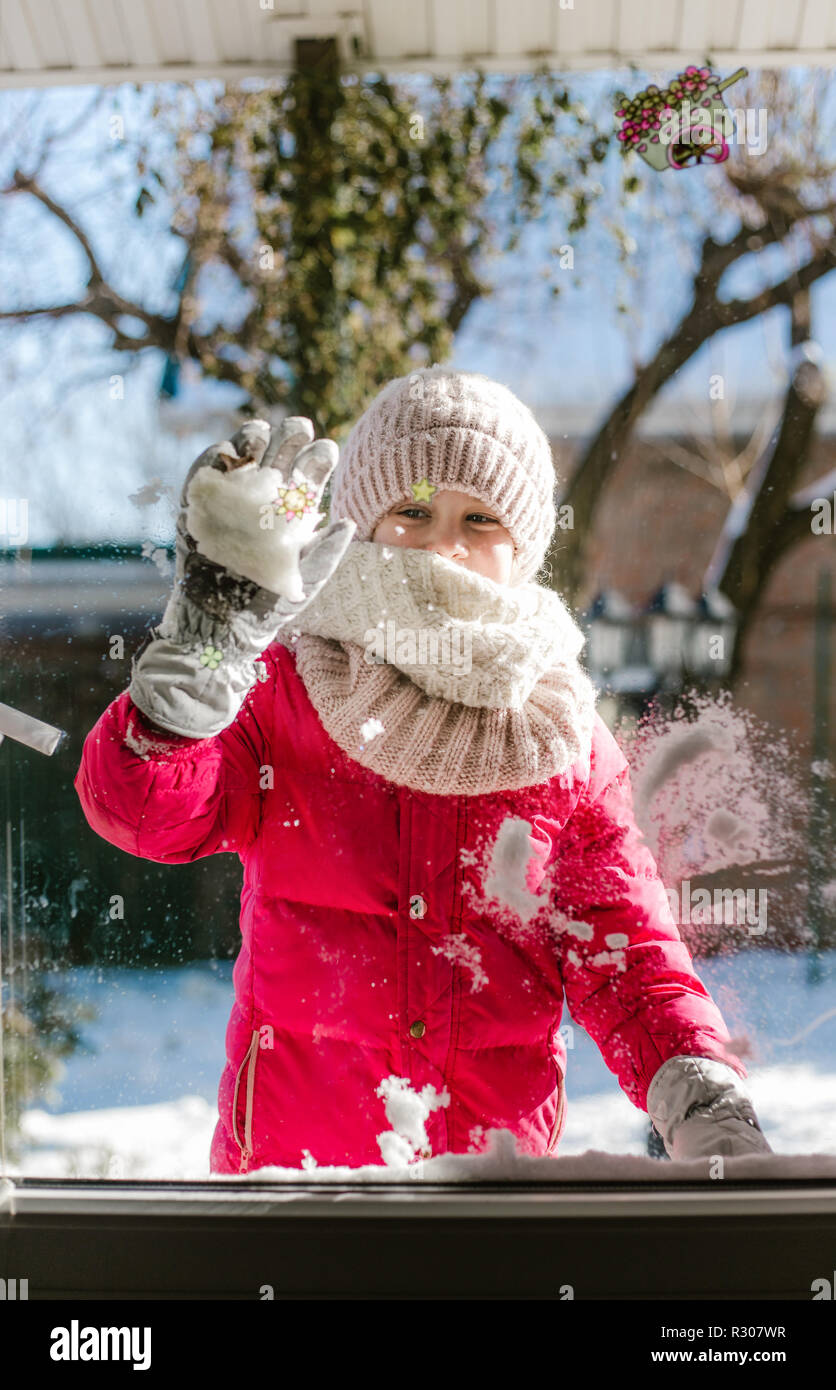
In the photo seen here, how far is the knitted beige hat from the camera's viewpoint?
3.55 feet

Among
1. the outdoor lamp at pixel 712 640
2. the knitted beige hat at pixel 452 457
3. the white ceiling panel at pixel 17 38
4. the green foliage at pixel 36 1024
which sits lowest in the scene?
the green foliage at pixel 36 1024

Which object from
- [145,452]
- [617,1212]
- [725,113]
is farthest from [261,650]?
[725,113]

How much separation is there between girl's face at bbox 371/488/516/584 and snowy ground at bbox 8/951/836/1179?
520 millimetres

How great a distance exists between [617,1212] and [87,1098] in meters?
0.61

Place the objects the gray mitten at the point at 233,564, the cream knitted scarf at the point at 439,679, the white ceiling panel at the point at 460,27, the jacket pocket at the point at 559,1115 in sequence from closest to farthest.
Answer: the gray mitten at the point at 233,564
the cream knitted scarf at the point at 439,679
the jacket pocket at the point at 559,1115
the white ceiling panel at the point at 460,27

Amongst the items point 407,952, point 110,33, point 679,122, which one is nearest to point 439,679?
point 407,952

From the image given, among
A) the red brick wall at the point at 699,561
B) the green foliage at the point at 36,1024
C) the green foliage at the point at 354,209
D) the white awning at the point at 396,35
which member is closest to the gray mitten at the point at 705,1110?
the red brick wall at the point at 699,561

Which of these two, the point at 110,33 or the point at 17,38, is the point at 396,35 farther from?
the point at 17,38

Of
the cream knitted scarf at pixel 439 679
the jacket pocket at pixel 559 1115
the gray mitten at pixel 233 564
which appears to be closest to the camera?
the gray mitten at pixel 233 564

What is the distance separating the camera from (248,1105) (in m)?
1.11

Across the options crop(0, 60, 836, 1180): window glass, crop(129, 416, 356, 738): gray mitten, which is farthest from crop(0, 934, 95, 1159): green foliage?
crop(129, 416, 356, 738): gray mitten

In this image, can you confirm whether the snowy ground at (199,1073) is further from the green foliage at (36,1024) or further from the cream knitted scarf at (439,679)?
the cream knitted scarf at (439,679)

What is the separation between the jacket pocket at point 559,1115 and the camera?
1.16 m
